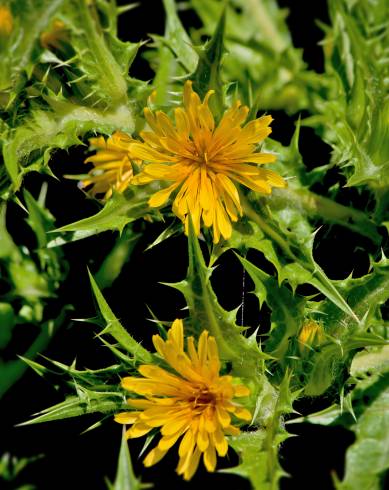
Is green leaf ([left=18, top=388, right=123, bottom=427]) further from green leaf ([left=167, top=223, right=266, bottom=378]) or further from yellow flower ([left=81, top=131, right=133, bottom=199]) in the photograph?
yellow flower ([left=81, top=131, right=133, bottom=199])

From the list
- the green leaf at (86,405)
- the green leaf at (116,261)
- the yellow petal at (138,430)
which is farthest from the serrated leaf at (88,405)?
the green leaf at (116,261)

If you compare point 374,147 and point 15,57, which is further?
point 374,147

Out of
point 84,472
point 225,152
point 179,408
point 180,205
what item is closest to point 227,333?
point 179,408

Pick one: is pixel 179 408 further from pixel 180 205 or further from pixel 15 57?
pixel 15 57

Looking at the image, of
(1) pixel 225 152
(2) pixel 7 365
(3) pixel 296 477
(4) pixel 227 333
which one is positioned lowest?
(3) pixel 296 477

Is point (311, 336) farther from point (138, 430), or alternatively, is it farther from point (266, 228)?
point (138, 430)

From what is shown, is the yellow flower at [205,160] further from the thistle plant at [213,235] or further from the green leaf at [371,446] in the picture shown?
the green leaf at [371,446]
